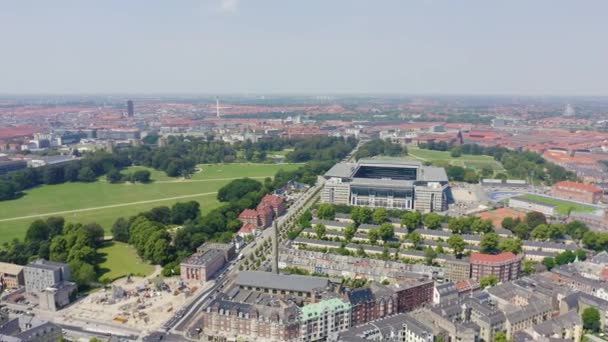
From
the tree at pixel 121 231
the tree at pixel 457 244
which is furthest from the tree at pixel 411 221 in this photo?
the tree at pixel 121 231

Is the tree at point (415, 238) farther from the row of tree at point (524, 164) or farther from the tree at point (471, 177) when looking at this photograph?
the row of tree at point (524, 164)

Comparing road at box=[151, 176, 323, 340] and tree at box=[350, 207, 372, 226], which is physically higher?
tree at box=[350, 207, 372, 226]

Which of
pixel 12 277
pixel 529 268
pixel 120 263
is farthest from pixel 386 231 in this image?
pixel 12 277

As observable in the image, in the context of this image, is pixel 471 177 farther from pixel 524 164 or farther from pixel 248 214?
pixel 248 214

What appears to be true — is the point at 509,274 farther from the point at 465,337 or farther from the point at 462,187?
the point at 462,187

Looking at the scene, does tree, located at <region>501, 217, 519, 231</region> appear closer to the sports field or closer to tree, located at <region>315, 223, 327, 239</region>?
tree, located at <region>315, 223, 327, 239</region>

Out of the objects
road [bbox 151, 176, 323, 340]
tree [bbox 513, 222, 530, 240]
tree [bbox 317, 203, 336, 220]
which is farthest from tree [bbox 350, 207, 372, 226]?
tree [bbox 513, 222, 530, 240]

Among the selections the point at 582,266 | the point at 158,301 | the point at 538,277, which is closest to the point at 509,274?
the point at 538,277
